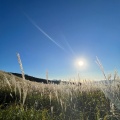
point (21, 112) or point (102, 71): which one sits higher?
point (102, 71)

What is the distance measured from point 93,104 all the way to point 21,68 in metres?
3.39

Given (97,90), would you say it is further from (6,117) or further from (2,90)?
(6,117)

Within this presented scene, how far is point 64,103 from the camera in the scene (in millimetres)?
7949

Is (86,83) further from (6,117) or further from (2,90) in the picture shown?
(6,117)

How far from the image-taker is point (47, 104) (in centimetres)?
864

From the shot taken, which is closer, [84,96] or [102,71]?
[102,71]

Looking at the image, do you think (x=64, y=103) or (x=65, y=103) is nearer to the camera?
(x=65, y=103)

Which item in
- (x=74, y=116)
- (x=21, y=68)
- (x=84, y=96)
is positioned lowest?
(x=74, y=116)

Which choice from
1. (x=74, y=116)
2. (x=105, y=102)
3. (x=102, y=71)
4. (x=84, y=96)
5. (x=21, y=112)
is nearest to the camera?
(x=102, y=71)

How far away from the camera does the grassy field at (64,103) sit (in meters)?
5.51

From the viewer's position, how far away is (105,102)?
7785mm

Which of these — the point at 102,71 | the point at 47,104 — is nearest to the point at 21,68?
the point at 102,71

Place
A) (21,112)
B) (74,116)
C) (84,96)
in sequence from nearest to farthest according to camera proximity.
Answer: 1. (21,112)
2. (74,116)
3. (84,96)

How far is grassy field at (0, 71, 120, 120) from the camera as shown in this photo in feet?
18.1
